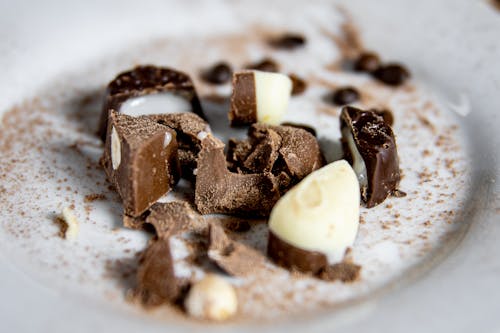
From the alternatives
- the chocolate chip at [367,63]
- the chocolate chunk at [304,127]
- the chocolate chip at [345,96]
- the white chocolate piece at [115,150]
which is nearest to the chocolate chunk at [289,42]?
the chocolate chip at [367,63]

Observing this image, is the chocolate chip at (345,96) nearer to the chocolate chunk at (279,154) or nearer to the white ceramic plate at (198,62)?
the white ceramic plate at (198,62)

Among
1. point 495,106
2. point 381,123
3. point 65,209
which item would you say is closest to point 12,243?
point 65,209

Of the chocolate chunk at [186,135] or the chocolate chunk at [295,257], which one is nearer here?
the chocolate chunk at [295,257]

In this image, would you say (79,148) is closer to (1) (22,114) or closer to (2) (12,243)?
(1) (22,114)

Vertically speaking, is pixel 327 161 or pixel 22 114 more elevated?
pixel 327 161

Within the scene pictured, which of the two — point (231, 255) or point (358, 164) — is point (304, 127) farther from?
point (231, 255)

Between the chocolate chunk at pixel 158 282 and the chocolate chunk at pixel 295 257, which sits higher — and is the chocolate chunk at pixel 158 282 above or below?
below
